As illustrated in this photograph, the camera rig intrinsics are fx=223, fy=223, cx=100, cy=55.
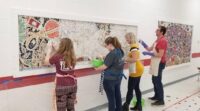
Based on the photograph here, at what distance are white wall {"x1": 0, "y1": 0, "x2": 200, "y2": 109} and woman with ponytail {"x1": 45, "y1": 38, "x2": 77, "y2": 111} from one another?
37cm

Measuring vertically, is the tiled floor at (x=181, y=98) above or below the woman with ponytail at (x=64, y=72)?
below

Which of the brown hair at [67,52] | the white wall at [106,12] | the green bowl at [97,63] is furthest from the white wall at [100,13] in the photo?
the brown hair at [67,52]

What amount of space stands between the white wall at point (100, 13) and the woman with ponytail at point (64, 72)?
37 cm

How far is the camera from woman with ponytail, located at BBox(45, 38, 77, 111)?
2596mm

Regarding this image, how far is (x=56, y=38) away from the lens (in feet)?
9.79

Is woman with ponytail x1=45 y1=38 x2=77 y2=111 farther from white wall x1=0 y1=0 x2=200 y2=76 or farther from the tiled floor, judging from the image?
the tiled floor

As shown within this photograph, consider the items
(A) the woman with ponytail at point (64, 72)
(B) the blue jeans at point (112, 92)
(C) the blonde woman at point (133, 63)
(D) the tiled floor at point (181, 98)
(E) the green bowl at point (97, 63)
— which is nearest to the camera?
(A) the woman with ponytail at point (64, 72)

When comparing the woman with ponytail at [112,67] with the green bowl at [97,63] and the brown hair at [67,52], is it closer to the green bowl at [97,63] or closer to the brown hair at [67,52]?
the green bowl at [97,63]

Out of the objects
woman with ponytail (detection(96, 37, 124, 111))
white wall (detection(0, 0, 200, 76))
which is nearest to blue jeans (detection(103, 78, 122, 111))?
woman with ponytail (detection(96, 37, 124, 111))

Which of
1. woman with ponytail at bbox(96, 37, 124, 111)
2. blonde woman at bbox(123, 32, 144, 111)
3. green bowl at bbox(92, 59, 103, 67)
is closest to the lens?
woman with ponytail at bbox(96, 37, 124, 111)

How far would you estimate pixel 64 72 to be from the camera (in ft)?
8.70

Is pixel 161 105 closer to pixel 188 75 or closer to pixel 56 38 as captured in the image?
pixel 56 38

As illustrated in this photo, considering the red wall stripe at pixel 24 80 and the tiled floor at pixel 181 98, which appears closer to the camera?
the red wall stripe at pixel 24 80

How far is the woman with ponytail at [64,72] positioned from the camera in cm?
260
